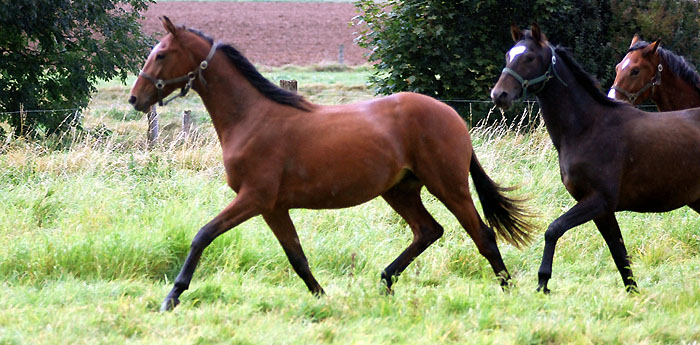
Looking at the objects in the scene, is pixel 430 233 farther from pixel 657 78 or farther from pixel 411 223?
pixel 657 78

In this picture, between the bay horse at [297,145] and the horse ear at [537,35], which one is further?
the horse ear at [537,35]

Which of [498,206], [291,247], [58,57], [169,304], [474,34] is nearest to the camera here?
[169,304]

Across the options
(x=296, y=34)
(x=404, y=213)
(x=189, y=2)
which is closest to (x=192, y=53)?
(x=404, y=213)

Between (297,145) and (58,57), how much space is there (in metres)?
8.89

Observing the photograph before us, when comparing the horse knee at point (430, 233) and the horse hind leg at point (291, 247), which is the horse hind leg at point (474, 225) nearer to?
the horse knee at point (430, 233)

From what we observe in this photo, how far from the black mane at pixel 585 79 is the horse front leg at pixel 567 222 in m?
0.82

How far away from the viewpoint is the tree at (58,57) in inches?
492

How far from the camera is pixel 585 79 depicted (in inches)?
242

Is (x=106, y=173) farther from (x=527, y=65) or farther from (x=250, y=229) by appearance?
(x=527, y=65)

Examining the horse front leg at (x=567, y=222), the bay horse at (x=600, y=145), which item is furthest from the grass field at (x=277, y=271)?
the bay horse at (x=600, y=145)

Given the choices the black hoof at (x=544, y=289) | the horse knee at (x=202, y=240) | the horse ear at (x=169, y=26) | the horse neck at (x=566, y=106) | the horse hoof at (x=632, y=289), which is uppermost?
the horse ear at (x=169, y=26)

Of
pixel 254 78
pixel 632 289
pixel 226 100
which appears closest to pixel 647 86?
pixel 632 289

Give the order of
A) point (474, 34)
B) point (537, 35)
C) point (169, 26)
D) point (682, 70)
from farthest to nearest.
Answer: point (474, 34) → point (682, 70) → point (537, 35) → point (169, 26)

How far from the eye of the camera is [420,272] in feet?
21.4
